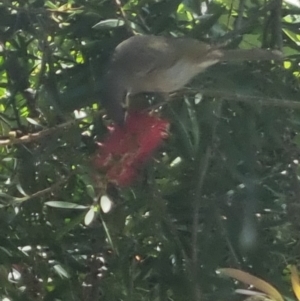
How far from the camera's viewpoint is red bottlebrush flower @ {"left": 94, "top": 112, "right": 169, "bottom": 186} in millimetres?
837

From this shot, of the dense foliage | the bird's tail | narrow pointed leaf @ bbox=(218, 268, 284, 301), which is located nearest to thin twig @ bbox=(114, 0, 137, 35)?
the dense foliage

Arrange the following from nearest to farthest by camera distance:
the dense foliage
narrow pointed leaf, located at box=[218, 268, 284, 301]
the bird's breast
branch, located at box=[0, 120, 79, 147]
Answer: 1. narrow pointed leaf, located at box=[218, 268, 284, 301]
2. branch, located at box=[0, 120, 79, 147]
3. the dense foliage
4. the bird's breast

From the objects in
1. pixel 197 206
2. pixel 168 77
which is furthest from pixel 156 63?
pixel 197 206

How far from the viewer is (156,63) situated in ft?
4.31

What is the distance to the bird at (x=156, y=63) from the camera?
1.04 metres

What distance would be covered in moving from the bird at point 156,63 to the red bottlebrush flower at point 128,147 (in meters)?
0.04

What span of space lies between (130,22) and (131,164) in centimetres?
29

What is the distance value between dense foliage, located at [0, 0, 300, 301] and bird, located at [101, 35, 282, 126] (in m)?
0.02

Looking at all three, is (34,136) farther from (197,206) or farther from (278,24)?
(278,24)

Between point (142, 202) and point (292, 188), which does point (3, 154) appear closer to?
point (142, 202)

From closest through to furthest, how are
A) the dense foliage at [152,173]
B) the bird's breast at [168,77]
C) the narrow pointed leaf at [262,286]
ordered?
the narrow pointed leaf at [262,286] → the dense foliage at [152,173] → the bird's breast at [168,77]

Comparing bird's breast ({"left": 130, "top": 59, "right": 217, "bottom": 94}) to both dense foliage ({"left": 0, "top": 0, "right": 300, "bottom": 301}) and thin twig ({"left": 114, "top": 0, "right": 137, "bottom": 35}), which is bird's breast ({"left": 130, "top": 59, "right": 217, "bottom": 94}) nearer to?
dense foliage ({"left": 0, "top": 0, "right": 300, "bottom": 301})

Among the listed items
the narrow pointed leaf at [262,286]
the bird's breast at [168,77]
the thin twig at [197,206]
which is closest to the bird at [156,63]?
the bird's breast at [168,77]

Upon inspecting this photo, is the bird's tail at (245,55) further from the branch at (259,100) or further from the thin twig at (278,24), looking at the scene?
the branch at (259,100)
